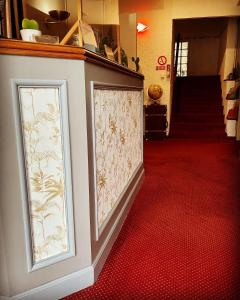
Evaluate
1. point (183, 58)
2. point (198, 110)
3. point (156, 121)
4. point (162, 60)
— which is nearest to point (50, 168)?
point (156, 121)

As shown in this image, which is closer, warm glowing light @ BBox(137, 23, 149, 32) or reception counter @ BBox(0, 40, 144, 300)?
reception counter @ BBox(0, 40, 144, 300)

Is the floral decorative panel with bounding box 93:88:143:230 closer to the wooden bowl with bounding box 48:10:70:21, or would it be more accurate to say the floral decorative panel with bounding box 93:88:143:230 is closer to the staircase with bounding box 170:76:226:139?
the wooden bowl with bounding box 48:10:70:21

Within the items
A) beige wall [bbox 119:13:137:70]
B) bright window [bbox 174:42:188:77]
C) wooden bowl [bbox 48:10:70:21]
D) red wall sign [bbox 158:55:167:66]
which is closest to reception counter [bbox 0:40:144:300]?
wooden bowl [bbox 48:10:70:21]

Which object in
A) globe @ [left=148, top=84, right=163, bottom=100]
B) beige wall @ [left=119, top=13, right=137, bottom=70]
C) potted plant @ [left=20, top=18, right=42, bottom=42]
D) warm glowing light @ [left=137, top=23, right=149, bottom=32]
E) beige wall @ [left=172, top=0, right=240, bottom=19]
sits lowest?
globe @ [left=148, top=84, right=163, bottom=100]

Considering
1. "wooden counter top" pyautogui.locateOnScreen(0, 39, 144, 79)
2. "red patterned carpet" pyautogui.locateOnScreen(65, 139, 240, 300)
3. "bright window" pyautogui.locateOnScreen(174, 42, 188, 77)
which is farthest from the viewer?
"bright window" pyautogui.locateOnScreen(174, 42, 188, 77)

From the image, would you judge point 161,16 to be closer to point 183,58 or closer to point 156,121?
point 156,121

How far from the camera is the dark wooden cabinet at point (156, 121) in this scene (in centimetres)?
565

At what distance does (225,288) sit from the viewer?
55.8 inches

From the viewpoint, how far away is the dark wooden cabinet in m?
5.65

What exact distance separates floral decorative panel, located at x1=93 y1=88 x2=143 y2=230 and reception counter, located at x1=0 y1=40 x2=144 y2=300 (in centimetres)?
2

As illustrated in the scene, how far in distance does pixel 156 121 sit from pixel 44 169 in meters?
4.64

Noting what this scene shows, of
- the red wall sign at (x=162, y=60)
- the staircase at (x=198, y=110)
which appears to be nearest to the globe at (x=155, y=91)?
the red wall sign at (x=162, y=60)

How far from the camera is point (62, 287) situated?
4.45ft

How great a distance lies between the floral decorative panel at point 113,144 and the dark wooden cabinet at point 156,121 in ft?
9.72
